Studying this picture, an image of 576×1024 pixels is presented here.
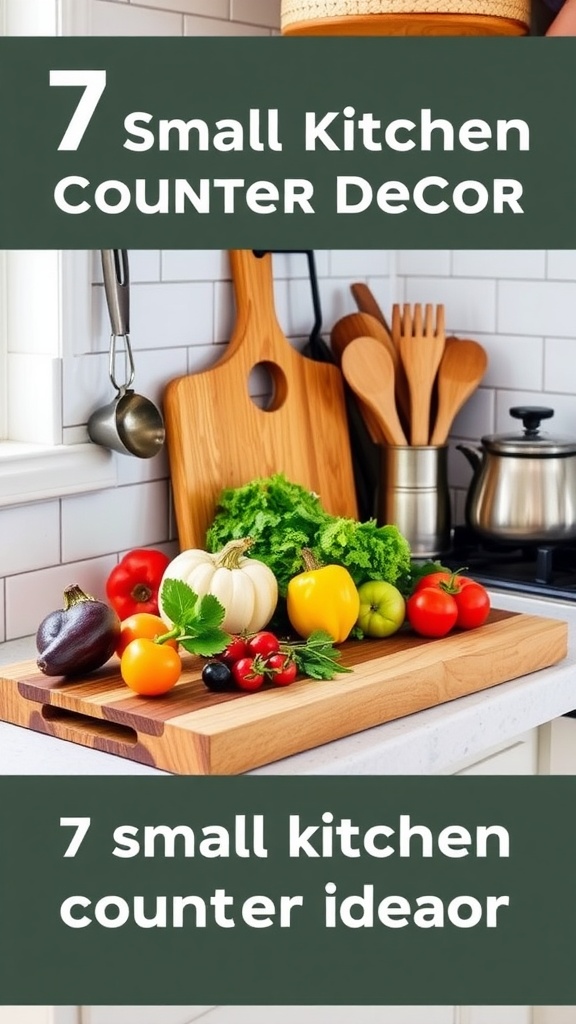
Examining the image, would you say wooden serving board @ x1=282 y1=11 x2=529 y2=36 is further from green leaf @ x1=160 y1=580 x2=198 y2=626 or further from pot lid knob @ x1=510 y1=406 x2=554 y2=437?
green leaf @ x1=160 y1=580 x2=198 y2=626

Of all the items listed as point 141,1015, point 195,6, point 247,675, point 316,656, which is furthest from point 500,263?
point 141,1015

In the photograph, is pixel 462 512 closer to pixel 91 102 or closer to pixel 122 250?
pixel 122 250

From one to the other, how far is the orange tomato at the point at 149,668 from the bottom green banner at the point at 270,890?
0.39ft

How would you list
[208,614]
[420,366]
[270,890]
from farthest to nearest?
[420,366], [208,614], [270,890]

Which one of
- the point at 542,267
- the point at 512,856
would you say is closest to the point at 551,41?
the point at 542,267

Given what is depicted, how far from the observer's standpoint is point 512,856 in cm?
164

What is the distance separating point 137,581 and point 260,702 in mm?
438

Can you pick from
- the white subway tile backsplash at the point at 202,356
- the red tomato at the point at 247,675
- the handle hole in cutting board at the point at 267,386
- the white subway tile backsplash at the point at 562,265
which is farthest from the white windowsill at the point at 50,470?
the white subway tile backsplash at the point at 562,265

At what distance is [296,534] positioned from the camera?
189 cm

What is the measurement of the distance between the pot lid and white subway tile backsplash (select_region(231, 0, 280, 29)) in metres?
0.70

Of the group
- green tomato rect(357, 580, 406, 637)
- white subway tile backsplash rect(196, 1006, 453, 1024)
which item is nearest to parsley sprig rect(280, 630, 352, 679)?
green tomato rect(357, 580, 406, 637)

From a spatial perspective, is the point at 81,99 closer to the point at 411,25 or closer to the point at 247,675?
the point at 411,25

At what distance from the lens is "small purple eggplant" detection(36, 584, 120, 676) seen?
1563 mm

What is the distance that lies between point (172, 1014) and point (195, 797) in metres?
0.21
